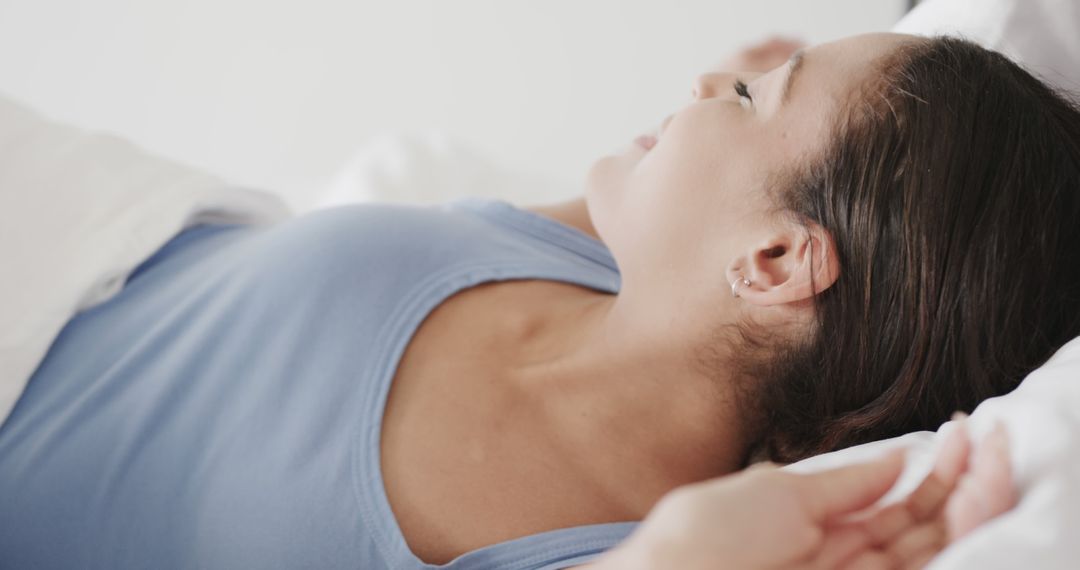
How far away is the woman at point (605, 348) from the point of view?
0.77 meters

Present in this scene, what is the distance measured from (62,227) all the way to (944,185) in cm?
89

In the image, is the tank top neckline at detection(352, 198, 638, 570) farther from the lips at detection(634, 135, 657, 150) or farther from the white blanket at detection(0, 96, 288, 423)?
the white blanket at detection(0, 96, 288, 423)

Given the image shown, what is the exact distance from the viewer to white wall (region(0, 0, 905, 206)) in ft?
6.88

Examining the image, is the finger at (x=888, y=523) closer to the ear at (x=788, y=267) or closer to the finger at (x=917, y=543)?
the finger at (x=917, y=543)

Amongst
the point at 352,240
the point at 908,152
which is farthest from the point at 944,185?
the point at 352,240

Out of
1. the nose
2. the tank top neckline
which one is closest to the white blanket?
the tank top neckline

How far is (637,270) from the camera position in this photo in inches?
35.1

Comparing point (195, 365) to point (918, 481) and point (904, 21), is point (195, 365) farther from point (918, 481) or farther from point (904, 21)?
point (904, 21)

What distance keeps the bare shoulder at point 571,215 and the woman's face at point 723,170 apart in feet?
0.84

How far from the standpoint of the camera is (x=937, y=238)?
746mm

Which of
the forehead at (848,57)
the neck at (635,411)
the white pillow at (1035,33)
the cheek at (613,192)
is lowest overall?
the neck at (635,411)

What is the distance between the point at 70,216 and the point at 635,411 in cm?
66

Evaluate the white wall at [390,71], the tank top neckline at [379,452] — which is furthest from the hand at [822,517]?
the white wall at [390,71]

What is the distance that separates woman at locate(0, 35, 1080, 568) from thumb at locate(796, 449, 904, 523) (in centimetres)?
25
